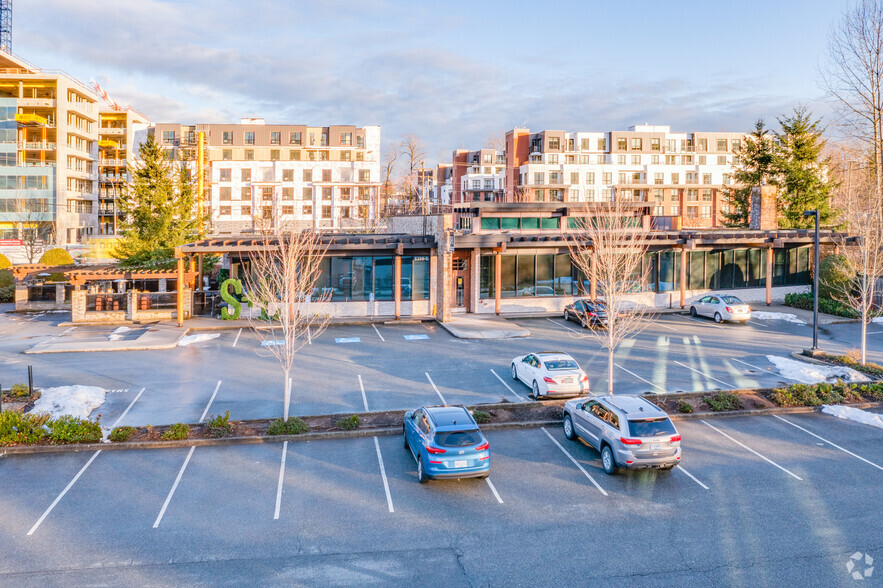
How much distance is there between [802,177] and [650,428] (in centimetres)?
4560

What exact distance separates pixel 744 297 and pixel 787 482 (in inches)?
1181

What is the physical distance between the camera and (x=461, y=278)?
38.3m

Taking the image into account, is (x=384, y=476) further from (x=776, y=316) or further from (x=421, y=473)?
(x=776, y=316)

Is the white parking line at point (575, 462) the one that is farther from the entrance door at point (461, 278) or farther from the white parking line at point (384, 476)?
the entrance door at point (461, 278)

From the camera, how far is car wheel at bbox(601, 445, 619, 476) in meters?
14.4

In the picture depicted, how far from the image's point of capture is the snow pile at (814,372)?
2217 cm

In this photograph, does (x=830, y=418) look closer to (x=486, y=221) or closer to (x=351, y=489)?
(x=351, y=489)

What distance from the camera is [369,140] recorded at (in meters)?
89.3

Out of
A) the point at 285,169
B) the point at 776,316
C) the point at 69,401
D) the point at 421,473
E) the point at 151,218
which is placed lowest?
the point at 421,473

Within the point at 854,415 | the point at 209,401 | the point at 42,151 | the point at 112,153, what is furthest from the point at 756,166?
the point at 112,153

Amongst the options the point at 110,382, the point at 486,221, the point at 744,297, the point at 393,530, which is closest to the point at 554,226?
the point at 486,221

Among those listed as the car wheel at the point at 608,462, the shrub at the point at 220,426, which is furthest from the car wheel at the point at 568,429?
the shrub at the point at 220,426

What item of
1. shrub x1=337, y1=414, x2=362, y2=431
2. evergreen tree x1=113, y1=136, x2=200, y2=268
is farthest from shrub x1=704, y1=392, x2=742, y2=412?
evergreen tree x1=113, y1=136, x2=200, y2=268

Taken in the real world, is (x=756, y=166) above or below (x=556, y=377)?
above
